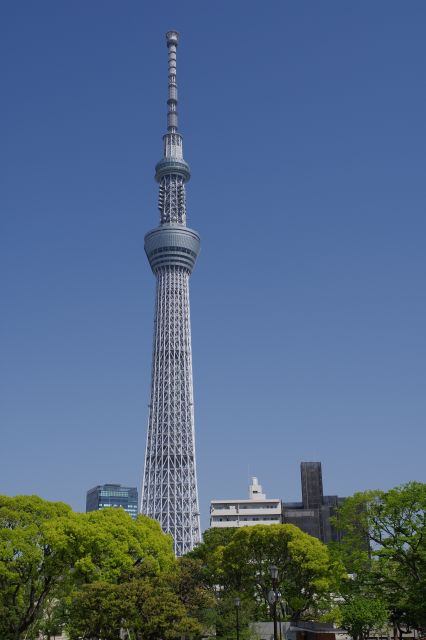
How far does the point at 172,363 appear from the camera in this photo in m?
141

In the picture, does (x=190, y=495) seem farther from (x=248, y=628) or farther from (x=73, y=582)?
(x=73, y=582)

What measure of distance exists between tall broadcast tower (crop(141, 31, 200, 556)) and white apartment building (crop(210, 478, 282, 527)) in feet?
12.7

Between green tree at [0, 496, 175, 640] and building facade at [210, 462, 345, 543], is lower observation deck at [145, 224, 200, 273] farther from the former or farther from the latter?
green tree at [0, 496, 175, 640]

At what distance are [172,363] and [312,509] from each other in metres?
37.8

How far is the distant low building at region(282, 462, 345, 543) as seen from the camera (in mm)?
132750

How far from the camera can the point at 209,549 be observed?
73.4 m

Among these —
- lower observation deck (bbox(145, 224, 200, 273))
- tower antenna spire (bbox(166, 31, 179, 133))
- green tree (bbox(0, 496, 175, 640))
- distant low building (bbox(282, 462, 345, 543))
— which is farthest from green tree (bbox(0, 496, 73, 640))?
tower antenna spire (bbox(166, 31, 179, 133))

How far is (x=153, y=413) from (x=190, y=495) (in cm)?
1698

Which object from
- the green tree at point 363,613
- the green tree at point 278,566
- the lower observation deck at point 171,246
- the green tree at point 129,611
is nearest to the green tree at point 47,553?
the green tree at point 129,611

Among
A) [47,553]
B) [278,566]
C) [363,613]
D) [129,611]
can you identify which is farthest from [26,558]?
[278,566]

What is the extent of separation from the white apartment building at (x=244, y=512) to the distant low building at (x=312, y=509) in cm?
348

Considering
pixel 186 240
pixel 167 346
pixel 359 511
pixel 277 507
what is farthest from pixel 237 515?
pixel 359 511

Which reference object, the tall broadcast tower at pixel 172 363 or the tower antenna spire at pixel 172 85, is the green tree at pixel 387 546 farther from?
the tower antenna spire at pixel 172 85

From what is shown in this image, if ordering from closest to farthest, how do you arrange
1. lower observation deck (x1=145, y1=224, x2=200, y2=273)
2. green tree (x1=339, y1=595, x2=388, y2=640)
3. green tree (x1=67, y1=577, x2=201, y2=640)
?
green tree (x1=67, y1=577, x2=201, y2=640) < green tree (x1=339, y1=595, x2=388, y2=640) < lower observation deck (x1=145, y1=224, x2=200, y2=273)
